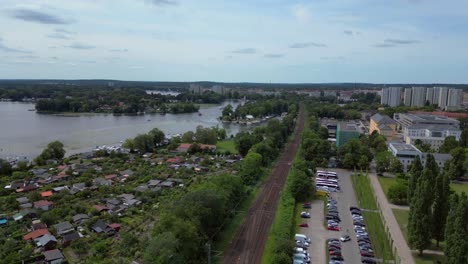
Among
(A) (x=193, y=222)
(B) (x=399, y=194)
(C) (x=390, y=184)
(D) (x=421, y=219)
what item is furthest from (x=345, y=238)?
(C) (x=390, y=184)

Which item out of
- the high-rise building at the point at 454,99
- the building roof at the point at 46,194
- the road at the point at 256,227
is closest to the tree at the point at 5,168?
the building roof at the point at 46,194

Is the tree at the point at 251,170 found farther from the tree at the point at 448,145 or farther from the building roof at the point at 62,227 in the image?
the tree at the point at 448,145

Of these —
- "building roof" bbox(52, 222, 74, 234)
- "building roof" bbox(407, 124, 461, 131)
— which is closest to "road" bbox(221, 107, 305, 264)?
"building roof" bbox(52, 222, 74, 234)

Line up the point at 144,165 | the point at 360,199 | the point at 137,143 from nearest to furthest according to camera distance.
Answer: the point at 360,199 < the point at 144,165 < the point at 137,143

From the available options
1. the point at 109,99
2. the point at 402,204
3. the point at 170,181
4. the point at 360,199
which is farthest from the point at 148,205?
the point at 109,99

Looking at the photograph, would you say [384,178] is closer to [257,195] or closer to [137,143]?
[257,195]

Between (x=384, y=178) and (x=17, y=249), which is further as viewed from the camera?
(x=384, y=178)

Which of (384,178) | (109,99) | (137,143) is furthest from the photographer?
(109,99)

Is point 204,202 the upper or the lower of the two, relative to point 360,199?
upper
